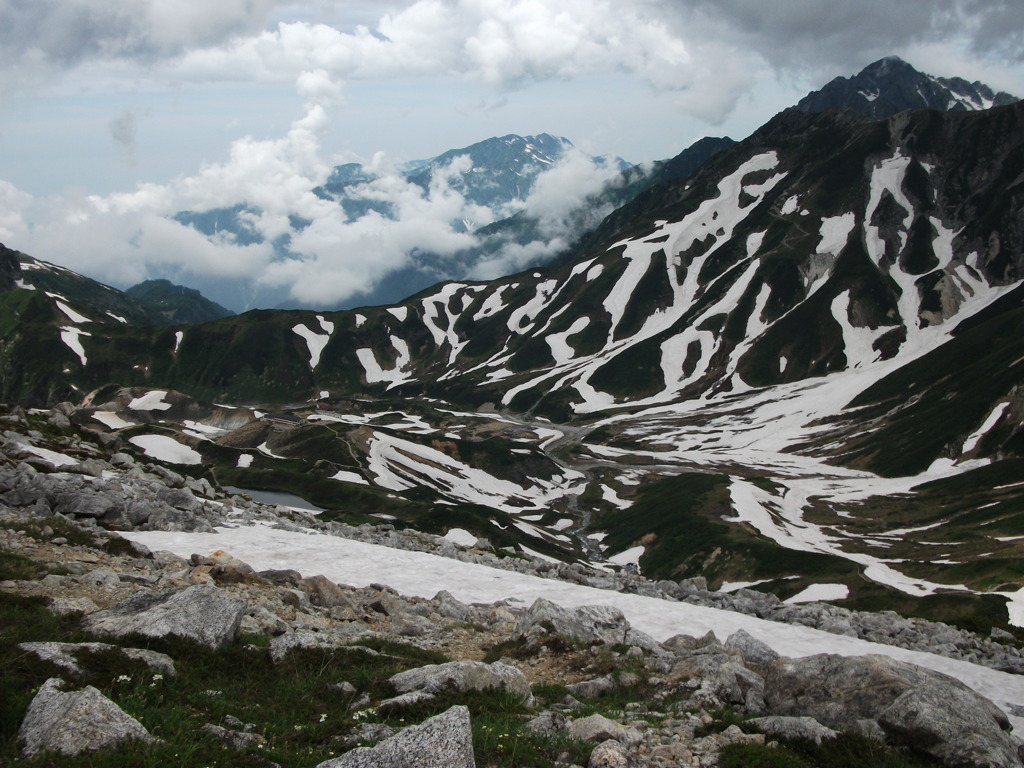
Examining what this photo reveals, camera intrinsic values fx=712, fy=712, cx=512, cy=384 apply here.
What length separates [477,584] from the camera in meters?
32.9

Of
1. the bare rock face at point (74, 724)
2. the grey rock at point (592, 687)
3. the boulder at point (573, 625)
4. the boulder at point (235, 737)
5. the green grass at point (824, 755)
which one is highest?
the bare rock face at point (74, 724)

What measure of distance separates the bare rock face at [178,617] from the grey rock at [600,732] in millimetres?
7781

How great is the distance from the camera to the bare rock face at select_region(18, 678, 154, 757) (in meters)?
9.88

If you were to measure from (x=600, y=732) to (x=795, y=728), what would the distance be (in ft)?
13.1

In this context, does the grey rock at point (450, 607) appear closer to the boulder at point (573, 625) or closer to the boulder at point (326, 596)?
the boulder at point (573, 625)

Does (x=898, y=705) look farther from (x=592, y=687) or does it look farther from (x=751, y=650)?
(x=751, y=650)

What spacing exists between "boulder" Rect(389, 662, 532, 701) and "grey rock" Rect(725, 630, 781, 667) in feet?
31.0

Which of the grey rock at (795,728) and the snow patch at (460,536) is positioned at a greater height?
the grey rock at (795,728)

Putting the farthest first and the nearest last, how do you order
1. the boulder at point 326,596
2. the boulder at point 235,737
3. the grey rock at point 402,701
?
the boulder at point 326,596, the grey rock at point 402,701, the boulder at point 235,737

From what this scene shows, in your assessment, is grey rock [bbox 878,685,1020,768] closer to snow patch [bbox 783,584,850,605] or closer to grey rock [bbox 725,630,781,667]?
grey rock [bbox 725,630,781,667]

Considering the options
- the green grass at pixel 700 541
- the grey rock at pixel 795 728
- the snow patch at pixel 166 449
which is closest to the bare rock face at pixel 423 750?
the grey rock at pixel 795 728

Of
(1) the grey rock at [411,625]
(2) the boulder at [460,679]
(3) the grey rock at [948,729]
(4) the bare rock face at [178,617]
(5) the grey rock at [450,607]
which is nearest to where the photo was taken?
→ (3) the grey rock at [948,729]

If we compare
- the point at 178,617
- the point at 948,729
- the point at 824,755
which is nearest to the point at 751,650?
the point at 948,729

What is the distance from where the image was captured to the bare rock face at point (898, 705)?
550 inches
